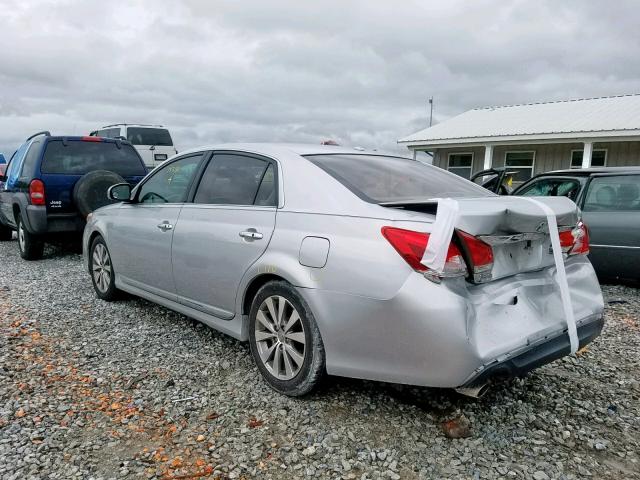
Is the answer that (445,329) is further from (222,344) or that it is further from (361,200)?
(222,344)

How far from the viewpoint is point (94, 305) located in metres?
5.05

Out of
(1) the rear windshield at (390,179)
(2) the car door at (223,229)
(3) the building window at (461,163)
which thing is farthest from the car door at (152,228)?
(3) the building window at (461,163)

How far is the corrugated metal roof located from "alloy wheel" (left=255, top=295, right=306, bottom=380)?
570 inches

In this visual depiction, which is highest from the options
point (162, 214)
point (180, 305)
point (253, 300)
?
point (162, 214)

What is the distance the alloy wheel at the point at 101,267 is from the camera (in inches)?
200

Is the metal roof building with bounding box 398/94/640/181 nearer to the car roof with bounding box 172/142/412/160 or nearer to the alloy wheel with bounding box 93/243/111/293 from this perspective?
the car roof with bounding box 172/142/412/160

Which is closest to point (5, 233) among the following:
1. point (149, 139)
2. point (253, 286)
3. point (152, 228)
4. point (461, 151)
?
point (149, 139)

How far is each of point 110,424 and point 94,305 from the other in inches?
100

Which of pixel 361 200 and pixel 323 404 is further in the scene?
pixel 323 404

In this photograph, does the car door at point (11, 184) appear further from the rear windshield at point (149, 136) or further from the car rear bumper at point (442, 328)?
the car rear bumper at point (442, 328)

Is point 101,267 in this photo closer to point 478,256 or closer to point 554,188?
point 478,256

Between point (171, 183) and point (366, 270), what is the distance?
7.82 feet

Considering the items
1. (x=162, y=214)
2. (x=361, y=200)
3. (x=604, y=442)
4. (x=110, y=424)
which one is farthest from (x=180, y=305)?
(x=604, y=442)

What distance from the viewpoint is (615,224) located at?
5.77m
